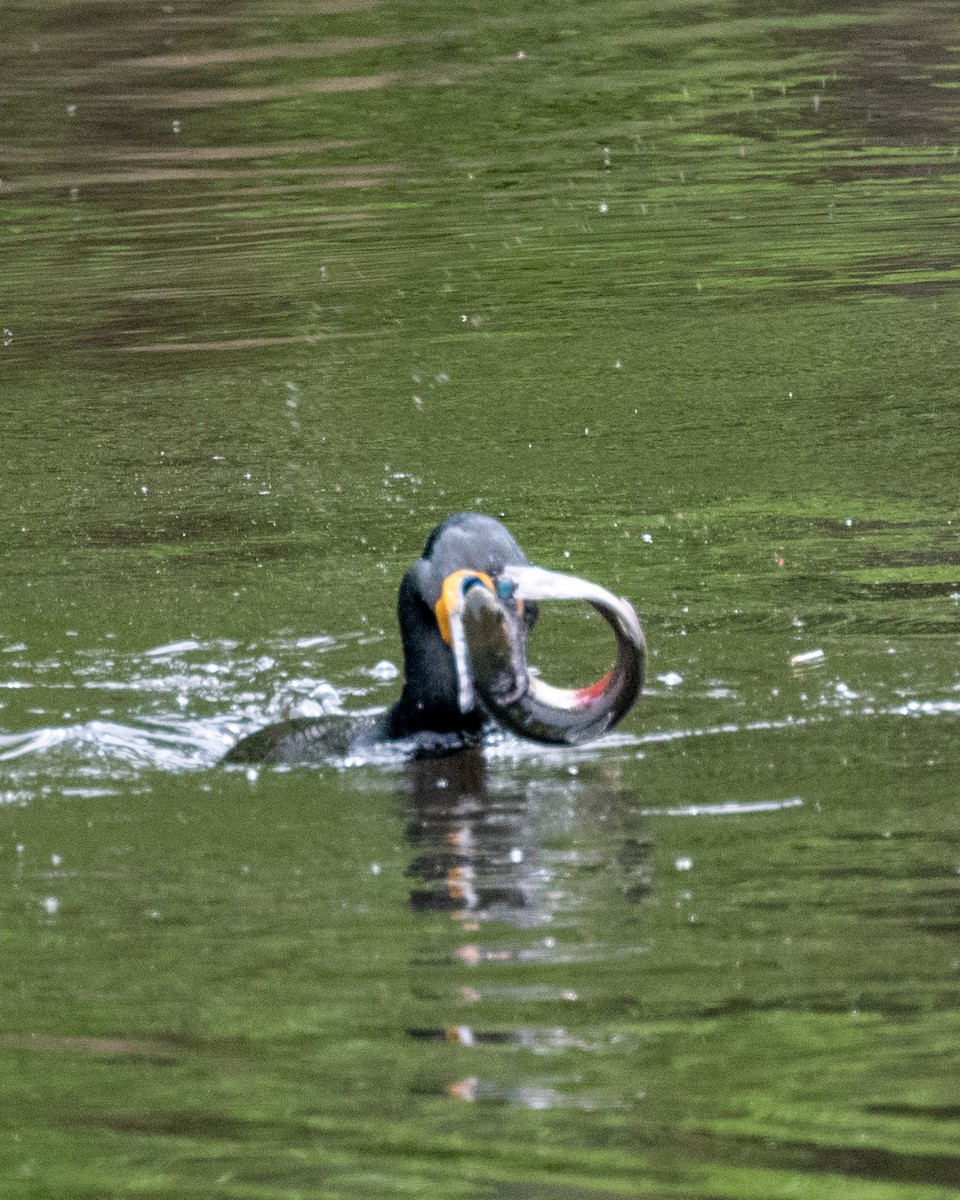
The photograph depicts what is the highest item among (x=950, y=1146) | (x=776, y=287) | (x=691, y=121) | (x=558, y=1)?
(x=558, y=1)

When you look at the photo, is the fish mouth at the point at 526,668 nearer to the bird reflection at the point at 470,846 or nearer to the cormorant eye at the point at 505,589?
the cormorant eye at the point at 505,589

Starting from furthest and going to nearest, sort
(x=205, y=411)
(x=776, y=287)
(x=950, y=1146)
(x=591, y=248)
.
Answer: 1. (x=591, y=248)
2. (x=776, y=287)
3. (x=205, y=411)
4. (x=950, y=1146)

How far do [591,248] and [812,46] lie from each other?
19.8ft

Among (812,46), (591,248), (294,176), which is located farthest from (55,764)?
(812,46)

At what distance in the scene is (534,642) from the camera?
6.70m

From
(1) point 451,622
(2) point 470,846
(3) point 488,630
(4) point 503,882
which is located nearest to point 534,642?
(1) point 451,622

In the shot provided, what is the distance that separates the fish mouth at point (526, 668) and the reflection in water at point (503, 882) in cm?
20

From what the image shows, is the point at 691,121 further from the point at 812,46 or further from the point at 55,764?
the point at 55,764

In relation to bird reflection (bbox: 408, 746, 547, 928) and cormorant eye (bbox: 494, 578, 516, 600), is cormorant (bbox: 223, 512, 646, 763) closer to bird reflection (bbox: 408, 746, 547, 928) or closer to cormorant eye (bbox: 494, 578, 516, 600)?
cormorant eye (bbox: 494, 578, 516, 600)

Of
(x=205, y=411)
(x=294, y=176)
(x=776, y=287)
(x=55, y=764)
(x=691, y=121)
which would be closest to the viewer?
(x=55, y=764)

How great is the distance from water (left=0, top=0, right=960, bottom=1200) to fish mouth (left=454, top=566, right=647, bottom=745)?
0.68 ft

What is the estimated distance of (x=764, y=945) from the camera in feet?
14.0

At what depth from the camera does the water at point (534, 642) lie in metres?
3.69

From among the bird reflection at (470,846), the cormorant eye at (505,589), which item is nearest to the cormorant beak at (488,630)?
the cormorant eye at (505,589)
